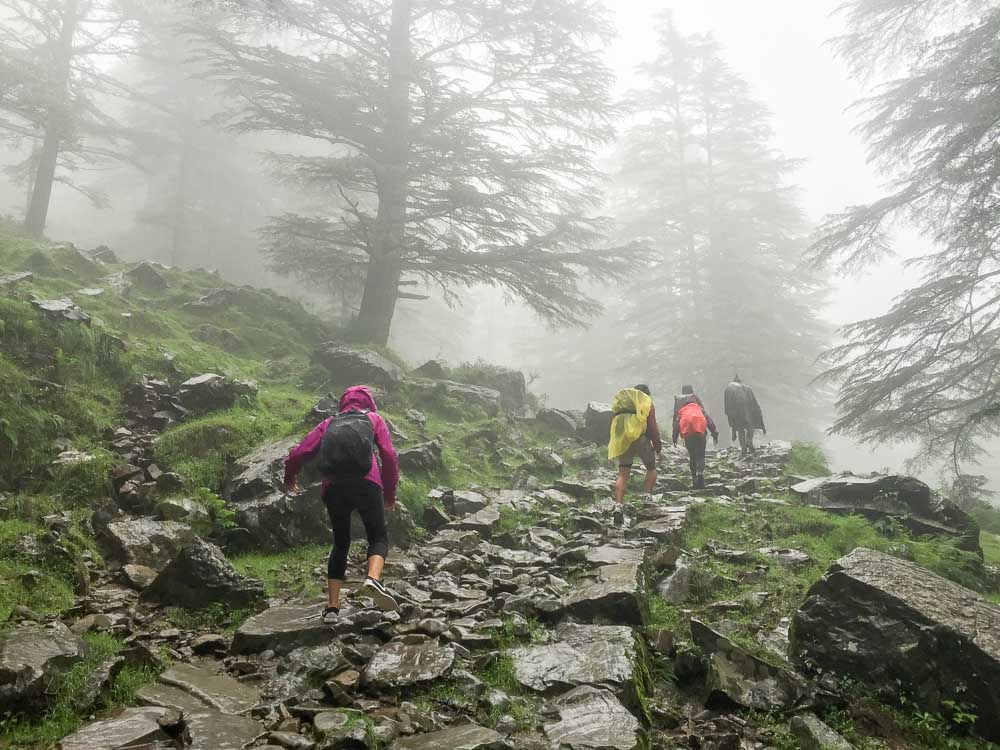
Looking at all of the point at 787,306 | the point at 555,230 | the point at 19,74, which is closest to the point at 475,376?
the point at 555,230

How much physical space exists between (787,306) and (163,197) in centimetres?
3048

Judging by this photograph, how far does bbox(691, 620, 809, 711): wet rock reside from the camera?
3.88 m

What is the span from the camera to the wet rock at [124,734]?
9.57ft

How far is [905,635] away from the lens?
409 cm

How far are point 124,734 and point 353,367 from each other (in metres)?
9.22

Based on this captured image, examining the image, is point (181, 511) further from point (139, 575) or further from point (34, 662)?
point (34, 662)

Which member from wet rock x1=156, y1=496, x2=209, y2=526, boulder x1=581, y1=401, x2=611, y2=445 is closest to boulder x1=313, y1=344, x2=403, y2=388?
boulder x1=581, y1=401, x2=611, y2=445

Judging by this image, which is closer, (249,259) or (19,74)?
(19,74)

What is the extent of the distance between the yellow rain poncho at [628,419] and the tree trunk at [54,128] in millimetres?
18084

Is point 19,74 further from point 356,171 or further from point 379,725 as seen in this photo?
point 379,725

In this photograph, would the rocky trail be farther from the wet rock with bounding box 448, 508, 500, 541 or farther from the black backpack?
the wet rock with bounding box 448, 508, 500, 541

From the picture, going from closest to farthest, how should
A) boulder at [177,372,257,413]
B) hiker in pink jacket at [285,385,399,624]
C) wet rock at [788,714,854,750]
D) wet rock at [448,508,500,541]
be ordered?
wet rock at [788,714,854,750] → hiker in pink jacket at [285,385,399,624] → wet rock at [448,508,500,541] → boulder at [177,372,257,413]

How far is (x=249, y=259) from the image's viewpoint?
1083 inches

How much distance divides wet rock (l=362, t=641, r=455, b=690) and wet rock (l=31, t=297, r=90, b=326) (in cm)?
712
